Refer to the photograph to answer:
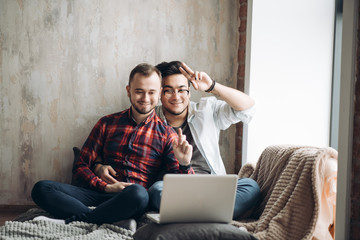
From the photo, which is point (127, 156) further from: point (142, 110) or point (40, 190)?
point (40, 190)

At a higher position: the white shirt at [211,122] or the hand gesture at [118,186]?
the white shirt at [211,122]

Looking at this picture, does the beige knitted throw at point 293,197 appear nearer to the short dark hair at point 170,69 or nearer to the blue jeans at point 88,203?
the blue jeans at point 88,203

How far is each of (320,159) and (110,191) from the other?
1066mm

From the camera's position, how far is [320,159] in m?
1.84

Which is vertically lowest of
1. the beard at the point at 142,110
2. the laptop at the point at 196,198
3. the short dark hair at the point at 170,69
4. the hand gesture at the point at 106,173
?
the hand gesture at the point at 106,173

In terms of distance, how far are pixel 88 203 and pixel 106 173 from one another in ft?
0.60

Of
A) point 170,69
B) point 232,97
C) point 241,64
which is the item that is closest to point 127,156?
point 170,69

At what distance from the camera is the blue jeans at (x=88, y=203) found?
191 centimetres

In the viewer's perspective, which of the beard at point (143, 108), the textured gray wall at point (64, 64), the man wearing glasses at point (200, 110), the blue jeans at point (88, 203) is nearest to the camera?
the blue jeans at point (88, 203)

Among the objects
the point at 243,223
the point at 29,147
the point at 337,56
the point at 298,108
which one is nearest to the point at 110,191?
the point at 243,223

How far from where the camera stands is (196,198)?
4.83 feet

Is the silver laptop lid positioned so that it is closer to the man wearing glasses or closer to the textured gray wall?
the man wearing glasses

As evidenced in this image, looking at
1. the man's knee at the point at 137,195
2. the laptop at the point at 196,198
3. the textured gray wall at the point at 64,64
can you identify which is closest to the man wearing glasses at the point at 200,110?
the textured gray wall at the point at 64,64

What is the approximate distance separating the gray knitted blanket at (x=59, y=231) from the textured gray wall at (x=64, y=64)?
38.7 inches
